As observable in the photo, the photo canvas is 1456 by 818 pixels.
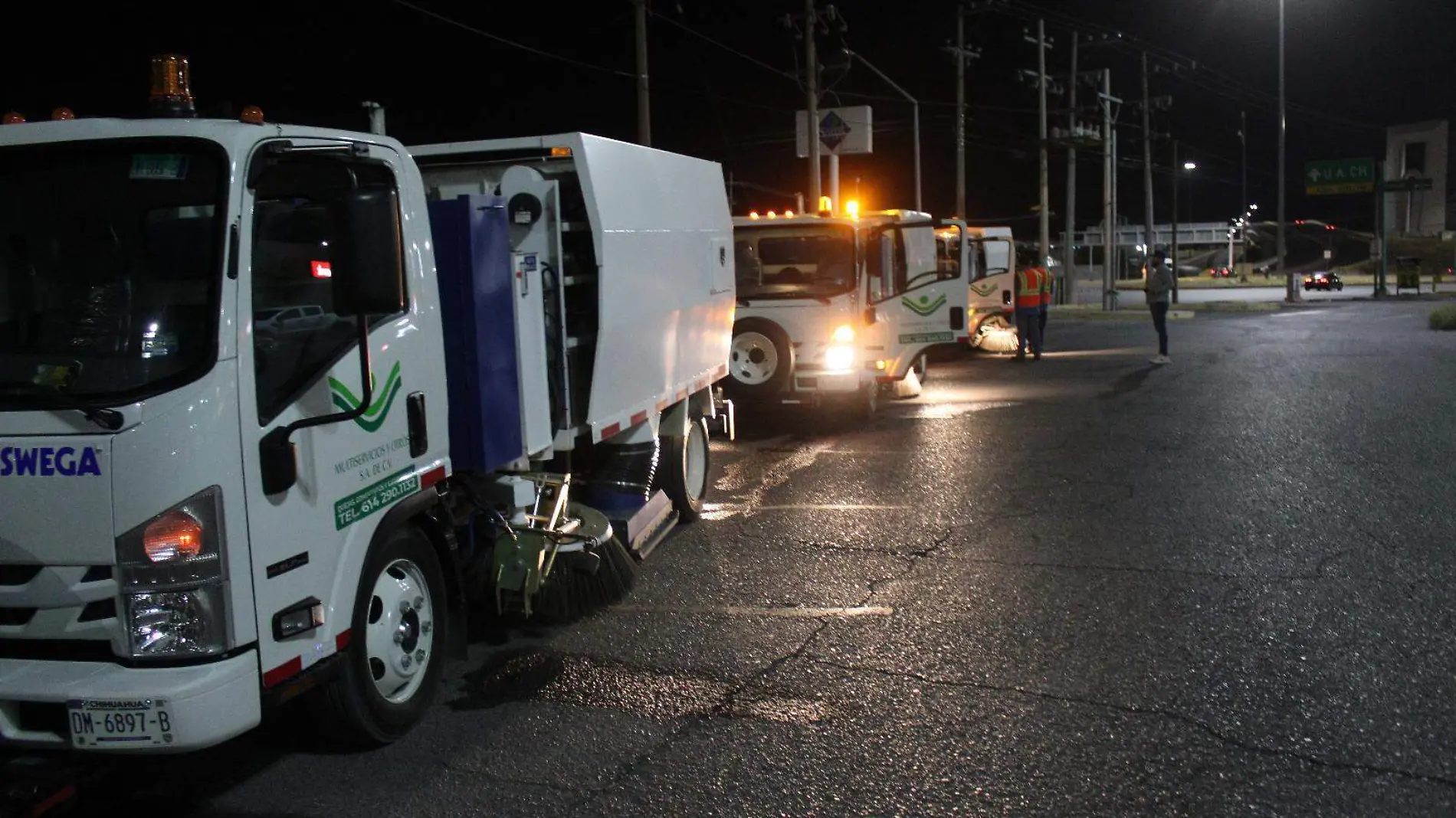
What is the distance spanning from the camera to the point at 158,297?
3926mm

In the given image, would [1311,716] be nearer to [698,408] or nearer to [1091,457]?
[698,408]

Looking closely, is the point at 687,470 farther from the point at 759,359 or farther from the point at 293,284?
the point at 293,284

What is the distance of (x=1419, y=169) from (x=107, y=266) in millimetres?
106003

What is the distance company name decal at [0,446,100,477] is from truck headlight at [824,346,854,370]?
Result: 10.7 m

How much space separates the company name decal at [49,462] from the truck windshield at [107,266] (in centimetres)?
15

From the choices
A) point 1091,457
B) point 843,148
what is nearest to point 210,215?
point 1091,457

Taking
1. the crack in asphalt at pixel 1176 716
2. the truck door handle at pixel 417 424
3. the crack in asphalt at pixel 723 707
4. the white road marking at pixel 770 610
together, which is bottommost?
the crack in asphalt at pixel 1176 716

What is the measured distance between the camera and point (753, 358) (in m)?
14.0

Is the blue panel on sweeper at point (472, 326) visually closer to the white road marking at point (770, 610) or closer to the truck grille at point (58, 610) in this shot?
the white road marking at point (770, 610)


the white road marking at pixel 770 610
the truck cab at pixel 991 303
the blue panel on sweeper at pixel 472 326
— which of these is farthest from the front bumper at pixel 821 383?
the truck cab at pixel 991 303

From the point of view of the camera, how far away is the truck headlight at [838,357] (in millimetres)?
13883

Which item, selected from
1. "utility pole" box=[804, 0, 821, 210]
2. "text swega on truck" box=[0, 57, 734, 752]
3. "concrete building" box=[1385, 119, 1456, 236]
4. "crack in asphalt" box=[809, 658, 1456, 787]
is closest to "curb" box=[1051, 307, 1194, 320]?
"utility pole" box=[804, 0, 821, 210]

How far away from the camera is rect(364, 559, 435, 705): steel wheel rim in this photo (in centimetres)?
479

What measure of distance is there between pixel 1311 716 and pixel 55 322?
4811 mm
